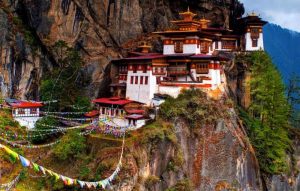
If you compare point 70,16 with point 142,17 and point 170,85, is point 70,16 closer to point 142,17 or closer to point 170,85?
point 142,17

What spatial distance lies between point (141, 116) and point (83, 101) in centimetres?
875

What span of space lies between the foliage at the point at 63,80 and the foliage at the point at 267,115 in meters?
16.8

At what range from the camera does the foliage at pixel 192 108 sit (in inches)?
1709

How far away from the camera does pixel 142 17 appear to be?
2212 inches

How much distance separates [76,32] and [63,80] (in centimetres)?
536

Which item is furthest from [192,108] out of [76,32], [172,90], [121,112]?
[76,32]

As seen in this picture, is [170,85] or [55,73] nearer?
[170,85]

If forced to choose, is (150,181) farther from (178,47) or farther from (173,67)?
Result: (178,47)

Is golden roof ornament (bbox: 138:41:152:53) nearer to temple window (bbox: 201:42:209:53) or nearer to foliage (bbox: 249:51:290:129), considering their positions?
temple window (bbox: 201:42:209:53)

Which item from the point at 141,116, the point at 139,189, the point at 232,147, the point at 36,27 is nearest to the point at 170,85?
the point at 141,116

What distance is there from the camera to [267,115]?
171 ft

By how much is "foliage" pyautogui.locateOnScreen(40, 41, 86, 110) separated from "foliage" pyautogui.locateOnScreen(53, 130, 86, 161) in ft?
26.0

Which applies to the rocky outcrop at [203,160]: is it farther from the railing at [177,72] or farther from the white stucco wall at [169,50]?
the white stucco wall at [169,50]

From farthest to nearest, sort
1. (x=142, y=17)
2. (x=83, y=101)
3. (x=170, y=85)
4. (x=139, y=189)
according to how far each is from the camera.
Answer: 1. (x=142, y=17)
2. (x=83, y=101)
3. (x=170, y=85)
4. (x=139, y=189)
